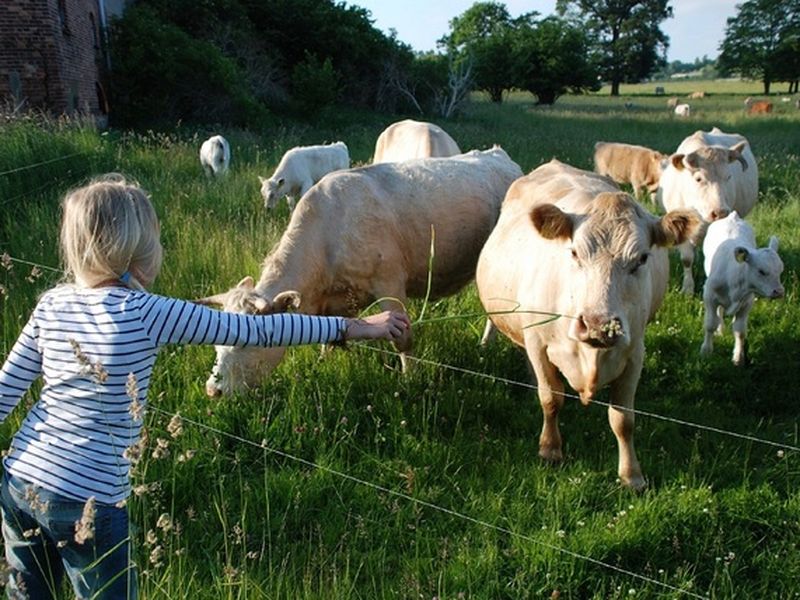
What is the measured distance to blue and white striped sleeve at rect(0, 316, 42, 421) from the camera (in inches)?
93.4

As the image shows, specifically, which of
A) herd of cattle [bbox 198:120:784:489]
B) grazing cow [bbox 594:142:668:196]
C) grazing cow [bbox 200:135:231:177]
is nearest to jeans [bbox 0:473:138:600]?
herd of cattle [bbox 198:120:784:489]

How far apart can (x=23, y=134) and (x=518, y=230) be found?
294 inches

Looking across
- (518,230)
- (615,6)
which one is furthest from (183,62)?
(615,6)

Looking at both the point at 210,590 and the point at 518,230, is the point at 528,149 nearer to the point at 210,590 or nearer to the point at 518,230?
the point at 518,230

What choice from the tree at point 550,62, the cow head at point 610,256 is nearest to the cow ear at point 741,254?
the cow head at point 610,256

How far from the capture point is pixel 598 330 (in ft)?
11.5

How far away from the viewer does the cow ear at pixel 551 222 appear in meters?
3.93

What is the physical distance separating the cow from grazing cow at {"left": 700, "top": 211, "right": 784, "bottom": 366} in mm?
1345

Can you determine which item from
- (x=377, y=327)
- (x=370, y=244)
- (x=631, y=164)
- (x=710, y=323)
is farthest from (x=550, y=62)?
(x=377, y=327)

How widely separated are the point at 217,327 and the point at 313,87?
2547cm

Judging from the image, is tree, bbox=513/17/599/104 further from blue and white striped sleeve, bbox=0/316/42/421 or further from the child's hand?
blue and white striped sleeve, bbox=0/316/42/421

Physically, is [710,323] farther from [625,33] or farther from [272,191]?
[625,33]

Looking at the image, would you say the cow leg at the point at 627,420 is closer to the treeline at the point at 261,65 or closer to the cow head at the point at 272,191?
the cow head at the point at 272,191

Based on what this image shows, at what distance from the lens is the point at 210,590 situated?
314 cm
